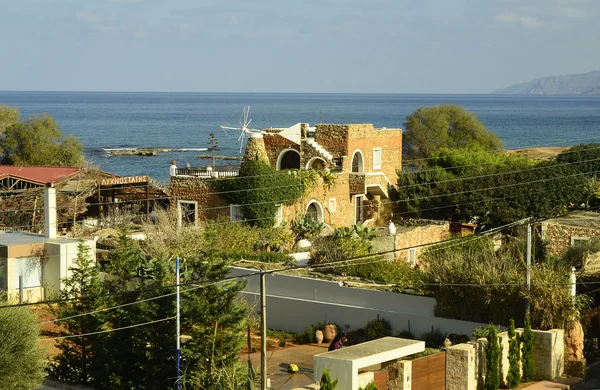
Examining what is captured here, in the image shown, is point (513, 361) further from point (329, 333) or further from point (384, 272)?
point (384, 272)

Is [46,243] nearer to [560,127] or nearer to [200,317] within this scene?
[200,317]

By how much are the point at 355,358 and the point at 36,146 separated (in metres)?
54.1

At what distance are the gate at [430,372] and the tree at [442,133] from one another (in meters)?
62.4

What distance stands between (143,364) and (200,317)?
68.6 inches

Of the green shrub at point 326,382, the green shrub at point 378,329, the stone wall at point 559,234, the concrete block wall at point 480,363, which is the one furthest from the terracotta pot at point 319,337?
the stone wall at point 559,234

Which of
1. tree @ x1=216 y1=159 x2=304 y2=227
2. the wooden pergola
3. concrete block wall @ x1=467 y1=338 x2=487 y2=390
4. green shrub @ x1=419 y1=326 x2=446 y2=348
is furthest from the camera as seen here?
the wooden pergola

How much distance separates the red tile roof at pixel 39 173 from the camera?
43731 mm

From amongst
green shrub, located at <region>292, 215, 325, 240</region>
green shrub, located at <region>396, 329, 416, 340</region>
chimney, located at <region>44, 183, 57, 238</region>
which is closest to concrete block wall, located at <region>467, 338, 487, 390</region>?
green shrub, located at <region>396, 329, 416, 340</region>

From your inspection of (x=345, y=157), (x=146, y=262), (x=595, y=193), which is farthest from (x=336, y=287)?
(x=595, y=193)

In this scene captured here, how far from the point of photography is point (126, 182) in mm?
44750

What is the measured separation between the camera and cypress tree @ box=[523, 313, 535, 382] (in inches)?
821

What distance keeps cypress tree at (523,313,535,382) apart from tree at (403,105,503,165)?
60535 millimetres

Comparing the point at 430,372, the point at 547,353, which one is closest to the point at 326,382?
the point at 430,372

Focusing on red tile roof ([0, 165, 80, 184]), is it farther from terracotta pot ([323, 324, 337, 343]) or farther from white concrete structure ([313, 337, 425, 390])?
white concrete structure ([313, 337, 425, 390])
